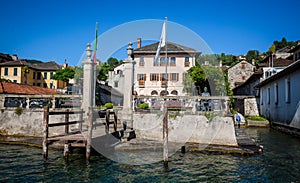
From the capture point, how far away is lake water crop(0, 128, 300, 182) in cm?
765

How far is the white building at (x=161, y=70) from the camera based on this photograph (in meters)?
32.6

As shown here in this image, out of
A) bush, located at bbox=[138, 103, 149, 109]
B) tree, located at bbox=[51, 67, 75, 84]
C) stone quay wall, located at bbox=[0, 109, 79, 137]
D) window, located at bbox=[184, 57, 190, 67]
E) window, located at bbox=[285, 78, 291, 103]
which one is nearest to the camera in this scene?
bush, located at bbox=[138, 103, 149, 109]

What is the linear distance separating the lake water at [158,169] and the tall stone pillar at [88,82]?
3.75 meters

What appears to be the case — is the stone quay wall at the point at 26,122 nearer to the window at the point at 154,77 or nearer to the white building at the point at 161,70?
the white building at the point at 161,70

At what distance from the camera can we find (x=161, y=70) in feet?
111

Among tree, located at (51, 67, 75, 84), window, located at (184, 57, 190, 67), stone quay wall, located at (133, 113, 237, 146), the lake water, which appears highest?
window, located at (184, 57, 190, 67)

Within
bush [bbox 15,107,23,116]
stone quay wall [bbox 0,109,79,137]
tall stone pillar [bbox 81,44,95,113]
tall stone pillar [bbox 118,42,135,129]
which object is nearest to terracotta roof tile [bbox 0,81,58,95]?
stone quay wall [bbox 0,109,79,137]

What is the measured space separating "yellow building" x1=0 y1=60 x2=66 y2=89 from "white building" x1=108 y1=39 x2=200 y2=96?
20711 mm

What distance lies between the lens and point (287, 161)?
9500 mm

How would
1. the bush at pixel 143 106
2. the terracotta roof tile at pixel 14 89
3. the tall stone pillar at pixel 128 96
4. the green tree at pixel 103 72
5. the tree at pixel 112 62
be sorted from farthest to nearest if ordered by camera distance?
the tree at pixel 112 62
the green tree at pixel 103 72
the terracotta roof tile at pixel 14 89
the bush at pixel 143 106
the tall stone pillar at pixel 128 96

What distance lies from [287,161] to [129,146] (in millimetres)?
6585

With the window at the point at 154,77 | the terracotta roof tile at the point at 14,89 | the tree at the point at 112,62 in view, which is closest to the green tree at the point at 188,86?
the window at the point at 154,77

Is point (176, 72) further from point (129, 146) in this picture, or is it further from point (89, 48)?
point (129, 146)

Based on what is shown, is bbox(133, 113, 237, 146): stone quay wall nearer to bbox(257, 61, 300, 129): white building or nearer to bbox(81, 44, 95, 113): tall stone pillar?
bbox(81, 44, 95, 113): tall stone pillar
